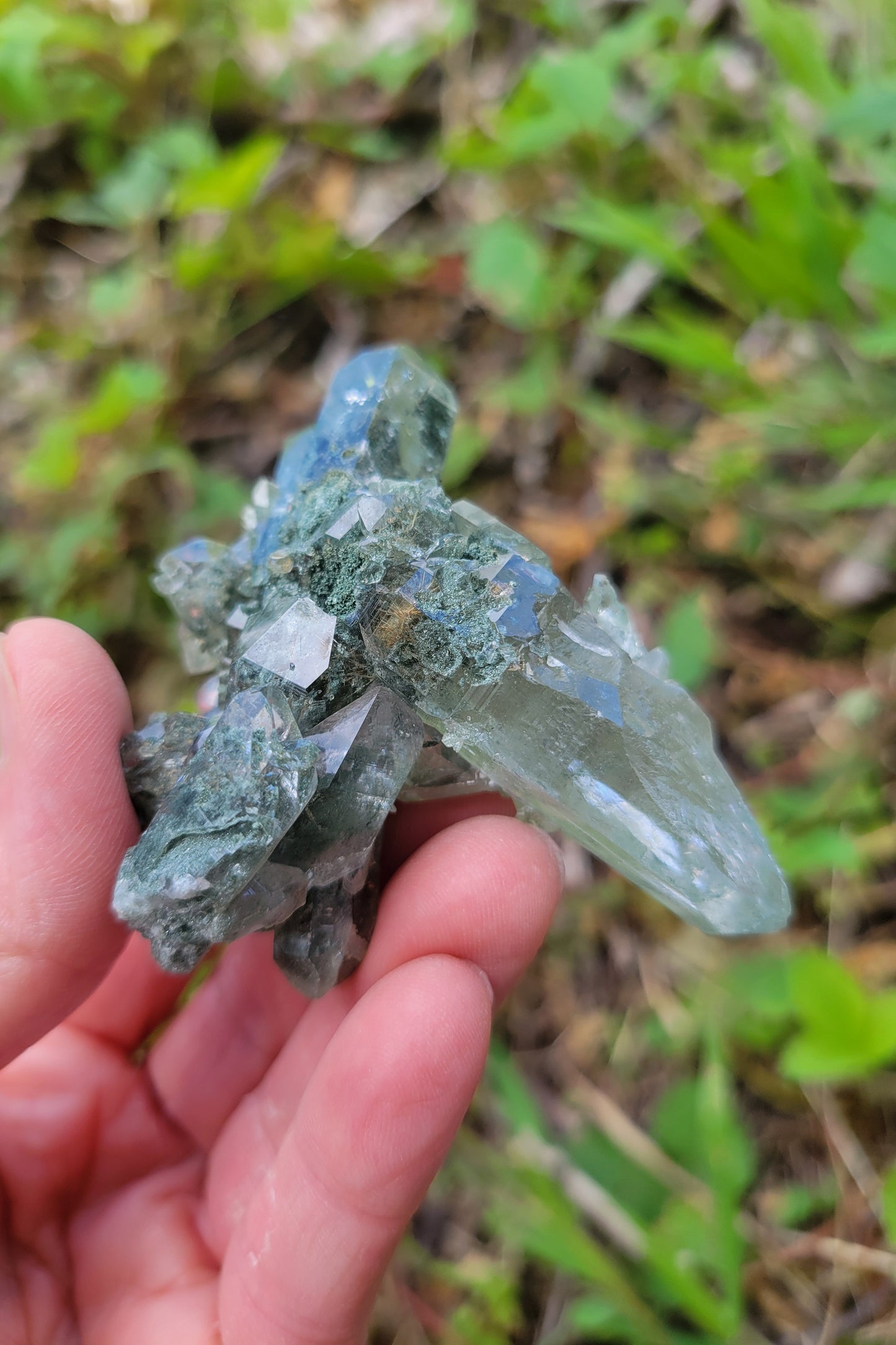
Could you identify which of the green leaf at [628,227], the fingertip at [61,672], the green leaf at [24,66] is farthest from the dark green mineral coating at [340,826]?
the green leaf at [24,66]

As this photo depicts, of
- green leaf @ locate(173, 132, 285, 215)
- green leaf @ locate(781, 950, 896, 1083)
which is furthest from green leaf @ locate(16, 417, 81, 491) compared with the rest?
green leaf @ locate(781, 950, 896, 1083)

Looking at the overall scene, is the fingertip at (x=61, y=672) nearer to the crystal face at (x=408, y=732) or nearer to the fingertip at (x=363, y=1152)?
the crystal face at (x=408, y=732)

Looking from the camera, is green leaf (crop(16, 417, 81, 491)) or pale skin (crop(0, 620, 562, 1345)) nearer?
pale skin (crop(0, 620, 562, 1345))

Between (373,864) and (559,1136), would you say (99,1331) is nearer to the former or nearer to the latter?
(373,864)

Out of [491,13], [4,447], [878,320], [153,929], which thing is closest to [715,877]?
[153,929]

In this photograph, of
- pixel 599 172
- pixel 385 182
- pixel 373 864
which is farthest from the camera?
pixel 385 182

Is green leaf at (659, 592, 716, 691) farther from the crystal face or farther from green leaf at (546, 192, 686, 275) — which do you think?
green leaf at (546, 192, 686, 275)

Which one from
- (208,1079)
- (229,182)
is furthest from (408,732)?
(229,182)
